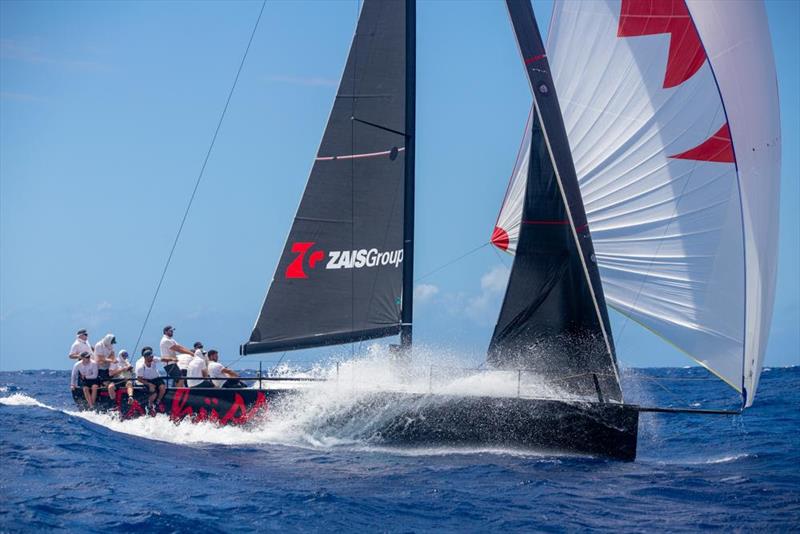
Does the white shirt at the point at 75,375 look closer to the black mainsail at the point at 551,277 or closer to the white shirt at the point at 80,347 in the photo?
the white shirt at the point at 80,347

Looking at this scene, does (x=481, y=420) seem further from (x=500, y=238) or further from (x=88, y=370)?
(x=88, y=370)

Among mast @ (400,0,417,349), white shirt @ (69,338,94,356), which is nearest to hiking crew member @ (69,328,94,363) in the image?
white shirt @ (69,338,94,356)

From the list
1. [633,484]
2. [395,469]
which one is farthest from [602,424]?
[395,469]

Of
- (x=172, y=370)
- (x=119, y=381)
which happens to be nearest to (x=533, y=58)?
(x=172, y=370)

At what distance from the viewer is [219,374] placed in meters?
14.0

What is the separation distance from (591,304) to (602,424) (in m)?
1.62

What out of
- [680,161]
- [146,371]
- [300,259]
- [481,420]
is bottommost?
[481,420]

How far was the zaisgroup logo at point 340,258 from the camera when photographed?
1380 cm

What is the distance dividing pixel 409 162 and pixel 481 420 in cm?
424

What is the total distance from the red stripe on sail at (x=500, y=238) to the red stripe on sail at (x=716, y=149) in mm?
2877

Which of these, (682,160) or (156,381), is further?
(156,381)

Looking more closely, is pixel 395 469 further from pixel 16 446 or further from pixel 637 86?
pixel 637 86

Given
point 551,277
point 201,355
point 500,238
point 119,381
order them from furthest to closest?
point 201,355
point 119,381
point 500,238
point 551,277

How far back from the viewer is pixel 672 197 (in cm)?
1155
